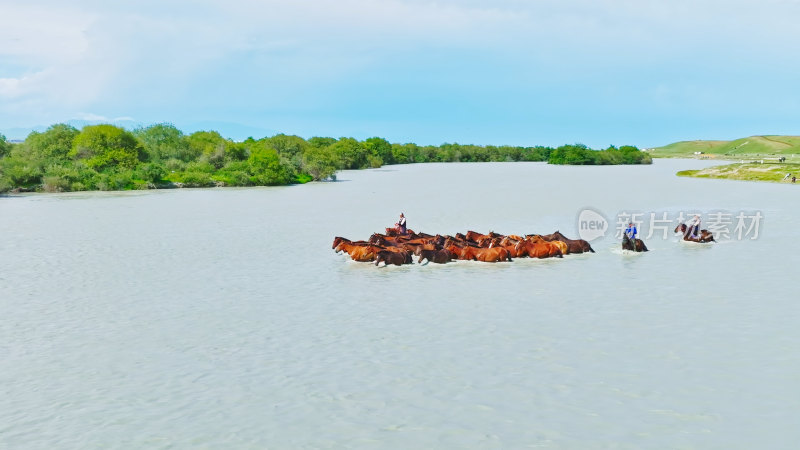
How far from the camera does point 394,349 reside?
1312 centimetres

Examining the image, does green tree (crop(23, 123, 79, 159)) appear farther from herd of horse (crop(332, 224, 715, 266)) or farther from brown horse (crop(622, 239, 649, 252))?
brown horse (crop(622, 239, 649, 252))

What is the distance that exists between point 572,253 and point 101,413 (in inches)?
743

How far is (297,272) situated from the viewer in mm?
21906

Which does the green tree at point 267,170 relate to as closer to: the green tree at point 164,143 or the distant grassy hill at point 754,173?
the green tree at point 164,143

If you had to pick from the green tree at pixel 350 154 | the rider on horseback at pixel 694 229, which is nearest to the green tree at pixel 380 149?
the green tree at pixel 350 154

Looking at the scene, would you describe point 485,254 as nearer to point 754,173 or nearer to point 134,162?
point 134,162

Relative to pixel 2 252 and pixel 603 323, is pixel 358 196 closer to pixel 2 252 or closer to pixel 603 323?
pixel 2 252

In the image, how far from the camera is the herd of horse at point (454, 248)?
75.4 ft

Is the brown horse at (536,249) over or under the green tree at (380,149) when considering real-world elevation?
under

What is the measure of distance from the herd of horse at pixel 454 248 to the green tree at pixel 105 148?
192 feet

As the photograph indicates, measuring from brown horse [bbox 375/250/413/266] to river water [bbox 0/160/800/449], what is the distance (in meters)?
0.61

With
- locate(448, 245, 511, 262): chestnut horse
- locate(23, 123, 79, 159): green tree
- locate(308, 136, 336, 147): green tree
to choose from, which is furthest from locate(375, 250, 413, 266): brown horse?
locate(308, 136, 336, 147): green tree

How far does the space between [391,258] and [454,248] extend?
237cm

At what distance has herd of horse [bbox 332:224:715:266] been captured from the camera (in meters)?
23.0
